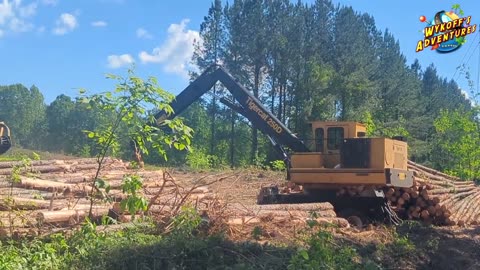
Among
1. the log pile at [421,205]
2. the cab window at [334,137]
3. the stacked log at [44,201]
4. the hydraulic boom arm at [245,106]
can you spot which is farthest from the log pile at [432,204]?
the stacked log at [44,201]

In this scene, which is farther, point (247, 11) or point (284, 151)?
point (247, 11)

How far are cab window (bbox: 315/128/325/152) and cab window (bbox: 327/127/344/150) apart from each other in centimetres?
17

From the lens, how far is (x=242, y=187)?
19281mm

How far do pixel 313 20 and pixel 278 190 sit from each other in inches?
1321

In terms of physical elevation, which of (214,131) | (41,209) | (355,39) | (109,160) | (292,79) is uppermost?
(355,39)

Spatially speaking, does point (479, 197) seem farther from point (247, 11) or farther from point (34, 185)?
point (247, 11)

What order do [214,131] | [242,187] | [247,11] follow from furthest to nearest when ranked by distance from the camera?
1. [214,131]
2. [247,11]
3. [242,187]

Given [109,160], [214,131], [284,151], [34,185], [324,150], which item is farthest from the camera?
[214,131]

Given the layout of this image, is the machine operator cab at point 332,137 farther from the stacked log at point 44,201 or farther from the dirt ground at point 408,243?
the stacked log at point 44,201

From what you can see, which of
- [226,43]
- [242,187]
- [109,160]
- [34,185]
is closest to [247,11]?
[226,43]
